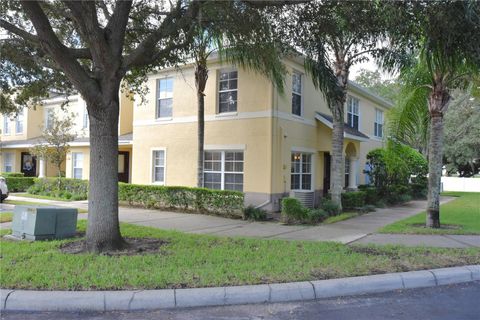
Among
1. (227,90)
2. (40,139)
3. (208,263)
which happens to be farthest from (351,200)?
(40,139)

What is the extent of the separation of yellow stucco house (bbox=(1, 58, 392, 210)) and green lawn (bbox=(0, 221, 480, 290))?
628 centimetres

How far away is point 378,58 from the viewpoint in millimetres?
12969

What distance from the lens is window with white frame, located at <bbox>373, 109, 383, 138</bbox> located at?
83.2ft

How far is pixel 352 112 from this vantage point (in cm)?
2192

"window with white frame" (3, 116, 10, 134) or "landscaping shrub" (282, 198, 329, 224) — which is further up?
"window with white frame" (3, 116, 10, 134)

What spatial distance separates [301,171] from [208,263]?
35.3ft

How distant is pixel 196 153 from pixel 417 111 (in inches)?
318

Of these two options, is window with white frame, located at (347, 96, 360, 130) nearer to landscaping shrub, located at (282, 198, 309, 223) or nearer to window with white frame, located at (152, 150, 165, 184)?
window with white frame, located at (152, 150, 165, 184)

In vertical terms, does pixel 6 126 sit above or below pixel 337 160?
above

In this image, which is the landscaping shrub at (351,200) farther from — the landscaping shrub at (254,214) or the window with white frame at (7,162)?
the window with white frame at (7,162)

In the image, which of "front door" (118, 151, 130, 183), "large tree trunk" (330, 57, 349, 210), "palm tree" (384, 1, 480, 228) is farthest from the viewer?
"front door" (118, 151, 130, 183)

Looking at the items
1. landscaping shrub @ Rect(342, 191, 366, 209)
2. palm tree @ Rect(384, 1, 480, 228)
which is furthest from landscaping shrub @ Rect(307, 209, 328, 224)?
palm tree @ Rect(384, 1, 480, 228)

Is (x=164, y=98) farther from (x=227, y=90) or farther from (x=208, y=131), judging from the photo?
(x=227, y=90)

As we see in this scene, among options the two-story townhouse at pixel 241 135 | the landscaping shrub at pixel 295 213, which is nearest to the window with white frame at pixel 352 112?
the two-story townhouse at pixel 241 135
